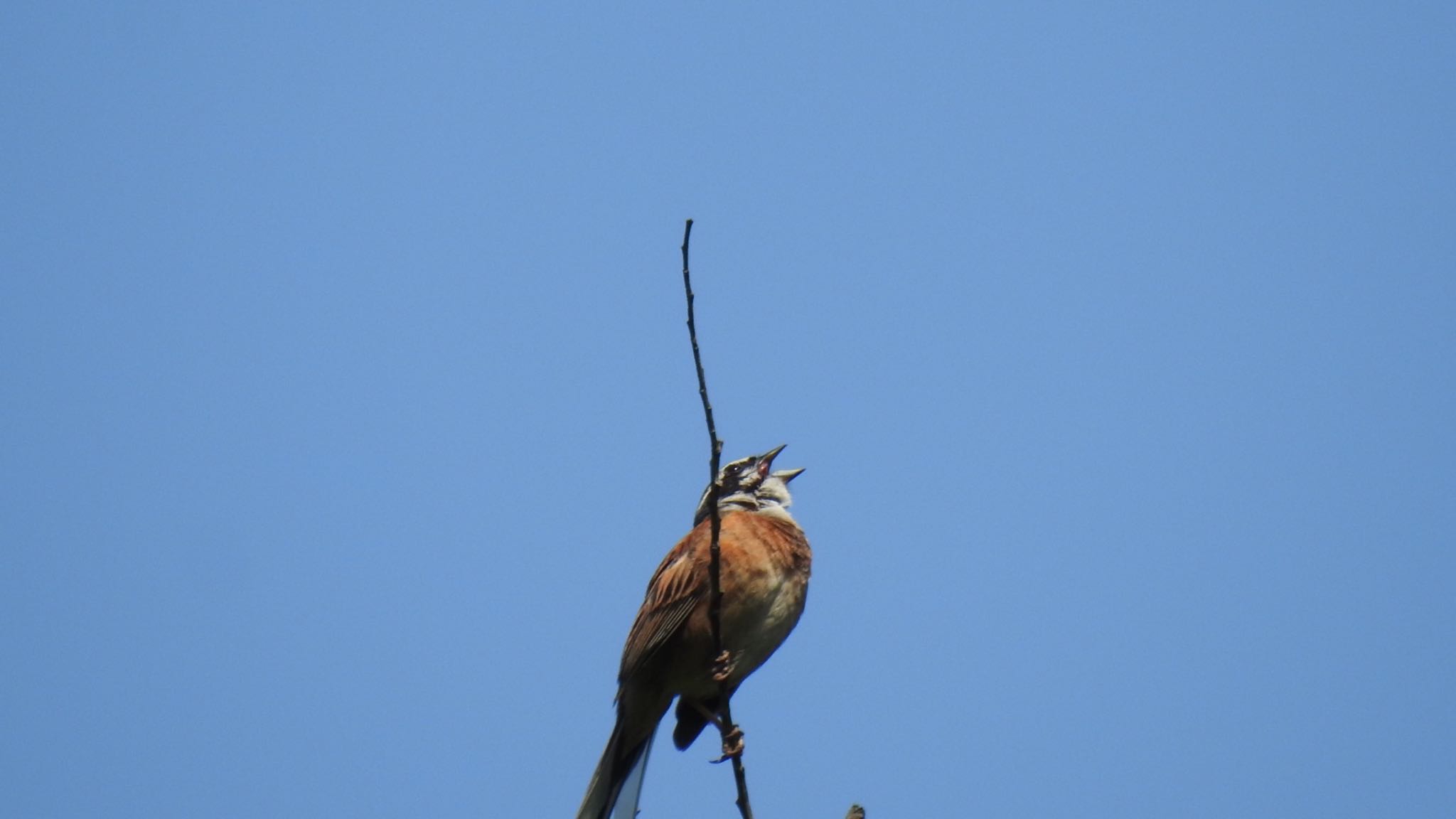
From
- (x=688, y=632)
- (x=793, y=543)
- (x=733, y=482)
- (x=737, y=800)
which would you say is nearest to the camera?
(x=737, y=800)

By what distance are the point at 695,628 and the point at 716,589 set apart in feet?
4.12

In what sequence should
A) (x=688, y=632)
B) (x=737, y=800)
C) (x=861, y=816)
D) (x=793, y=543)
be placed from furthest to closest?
(x=793, y=543) < (x=688, y=632) < (x=737, y=800) < (x=861, y=816)

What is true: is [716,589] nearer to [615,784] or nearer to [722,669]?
[722,669]

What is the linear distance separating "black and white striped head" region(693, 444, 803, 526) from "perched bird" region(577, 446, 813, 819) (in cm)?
59

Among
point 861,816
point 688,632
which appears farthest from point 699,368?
point 688,632

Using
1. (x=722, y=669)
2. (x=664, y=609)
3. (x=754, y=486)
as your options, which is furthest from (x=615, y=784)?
(x=754, y=486)

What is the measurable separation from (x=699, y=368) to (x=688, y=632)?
7.76ft

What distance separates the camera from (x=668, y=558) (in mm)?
6578

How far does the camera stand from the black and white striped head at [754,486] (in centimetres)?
722

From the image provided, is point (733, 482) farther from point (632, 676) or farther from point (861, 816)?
point (861, 816)

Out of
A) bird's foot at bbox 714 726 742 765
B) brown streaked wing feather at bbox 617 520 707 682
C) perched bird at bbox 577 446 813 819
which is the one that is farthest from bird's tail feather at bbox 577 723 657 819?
bird's foot at bbox 714 726 742 765

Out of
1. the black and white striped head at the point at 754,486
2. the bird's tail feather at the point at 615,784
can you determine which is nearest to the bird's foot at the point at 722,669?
the bird's tail feather at the point at 615,784

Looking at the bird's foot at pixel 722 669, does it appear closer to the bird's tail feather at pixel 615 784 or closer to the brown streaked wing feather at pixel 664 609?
the brown streaked wing feather at pixel 664 609

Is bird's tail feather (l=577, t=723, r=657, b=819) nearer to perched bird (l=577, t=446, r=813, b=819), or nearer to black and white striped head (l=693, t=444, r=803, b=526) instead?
perched bird (l=577, t=446, r=813, b=819)
